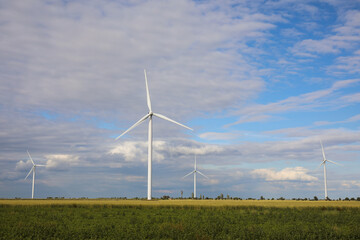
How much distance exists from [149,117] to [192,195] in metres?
63.7

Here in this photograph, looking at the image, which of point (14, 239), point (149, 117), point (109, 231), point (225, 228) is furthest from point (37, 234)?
point (149, 117)

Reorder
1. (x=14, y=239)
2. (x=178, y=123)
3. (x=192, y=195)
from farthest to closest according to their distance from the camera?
(x=192, y=195) → (x=178, y=123) → (x=14, y=239)

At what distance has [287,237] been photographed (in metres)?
33.9

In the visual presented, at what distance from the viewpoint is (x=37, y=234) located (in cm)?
3422

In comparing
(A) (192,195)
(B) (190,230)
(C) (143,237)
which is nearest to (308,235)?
(B) (190,230)

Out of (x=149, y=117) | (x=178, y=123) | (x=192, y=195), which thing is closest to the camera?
(x=178, y=123)

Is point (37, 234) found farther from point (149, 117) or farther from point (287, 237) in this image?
point (149, 117)

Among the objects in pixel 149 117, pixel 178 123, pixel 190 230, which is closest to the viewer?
pixel 190 230

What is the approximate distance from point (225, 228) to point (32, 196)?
121m

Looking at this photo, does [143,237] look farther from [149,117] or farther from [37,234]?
[149,117]

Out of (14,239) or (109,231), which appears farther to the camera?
(109,231)

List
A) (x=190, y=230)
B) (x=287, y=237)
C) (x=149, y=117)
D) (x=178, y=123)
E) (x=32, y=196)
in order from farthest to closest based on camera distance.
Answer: (x=32, y=196), (x=149, y=117), (x=178, y=123), (x=190, y=230), (x=287, y=237)

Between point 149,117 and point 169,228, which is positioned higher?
point 149,117

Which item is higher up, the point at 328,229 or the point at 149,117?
the point at 149,117
